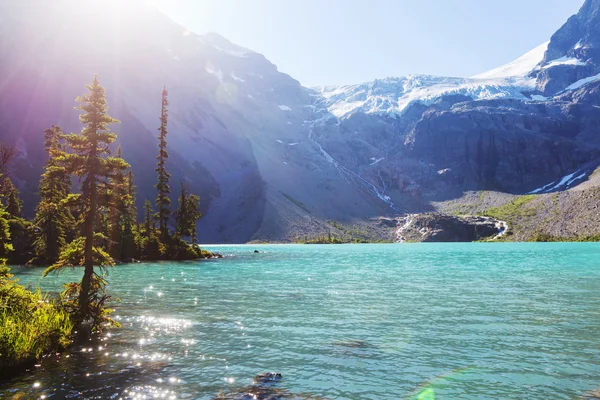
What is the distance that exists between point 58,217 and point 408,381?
6628 centimetres

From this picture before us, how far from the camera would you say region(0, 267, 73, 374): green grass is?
14180 mm

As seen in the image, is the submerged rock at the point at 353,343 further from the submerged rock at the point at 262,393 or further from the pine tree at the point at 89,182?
the pine tree at the point at 89,182

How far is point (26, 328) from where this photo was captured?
1558cm

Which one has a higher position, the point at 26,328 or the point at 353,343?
the point at 26,328

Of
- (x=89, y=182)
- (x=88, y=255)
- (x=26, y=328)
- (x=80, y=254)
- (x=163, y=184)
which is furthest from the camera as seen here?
(x=163, y=184)

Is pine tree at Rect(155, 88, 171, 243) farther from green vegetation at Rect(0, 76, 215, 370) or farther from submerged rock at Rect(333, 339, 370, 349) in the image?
submerged rock at Rect(333, 339, 370, 349)

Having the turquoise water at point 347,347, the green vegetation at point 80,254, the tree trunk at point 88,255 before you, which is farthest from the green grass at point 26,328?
the tree trunk at point 88,255

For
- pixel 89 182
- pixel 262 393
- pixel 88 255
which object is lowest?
pixel 262 393

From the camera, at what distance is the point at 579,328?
19719 millimetres

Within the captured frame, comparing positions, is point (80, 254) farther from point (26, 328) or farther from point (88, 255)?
point (26, 328)

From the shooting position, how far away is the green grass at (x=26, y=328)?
1418cm

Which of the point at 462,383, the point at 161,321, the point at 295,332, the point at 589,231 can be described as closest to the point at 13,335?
the point at 161,321

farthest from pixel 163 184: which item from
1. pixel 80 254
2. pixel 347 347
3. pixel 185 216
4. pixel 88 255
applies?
pixel 347 347

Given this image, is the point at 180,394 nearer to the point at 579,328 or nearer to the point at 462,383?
the point at 462,383
